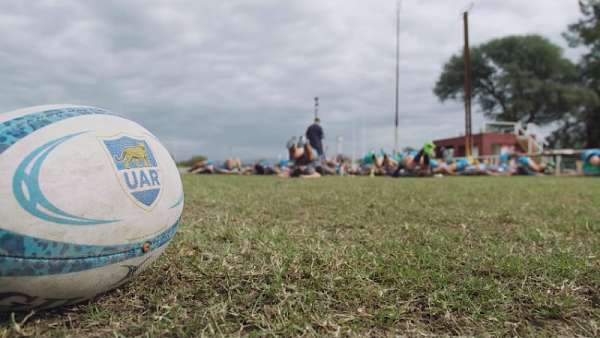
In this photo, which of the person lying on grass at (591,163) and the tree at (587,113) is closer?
the person lying on grass at (591,163)

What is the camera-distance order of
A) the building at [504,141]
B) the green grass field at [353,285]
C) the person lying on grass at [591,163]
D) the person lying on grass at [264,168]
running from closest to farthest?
the green grass field at [353,285] < the person lying on grass at [591,163] < the person lying on grass at [264,168] < the building at [504,141]

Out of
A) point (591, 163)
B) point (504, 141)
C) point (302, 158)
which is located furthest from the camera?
point (504, 141)

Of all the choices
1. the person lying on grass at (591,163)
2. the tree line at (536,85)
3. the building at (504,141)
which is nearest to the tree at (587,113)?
the tree line at (536,85)

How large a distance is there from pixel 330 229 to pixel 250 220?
864 millimetres

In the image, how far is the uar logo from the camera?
1.85m

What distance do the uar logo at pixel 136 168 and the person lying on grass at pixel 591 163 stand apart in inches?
866

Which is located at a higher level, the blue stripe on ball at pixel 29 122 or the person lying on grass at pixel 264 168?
the blue stripe on ball at pixel 29 122

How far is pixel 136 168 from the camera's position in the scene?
1.91 m

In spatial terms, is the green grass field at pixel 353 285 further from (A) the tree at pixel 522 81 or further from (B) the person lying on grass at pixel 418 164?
(A) the tree at pixel 522 81

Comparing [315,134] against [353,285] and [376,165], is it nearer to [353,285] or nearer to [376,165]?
[376,165]

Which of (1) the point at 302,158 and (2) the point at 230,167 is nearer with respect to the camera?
(1) the point at 302,158

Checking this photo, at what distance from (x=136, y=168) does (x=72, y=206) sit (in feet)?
1.08

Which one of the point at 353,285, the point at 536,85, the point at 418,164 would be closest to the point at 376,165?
the point at 418,164

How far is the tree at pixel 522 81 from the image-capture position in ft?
136
